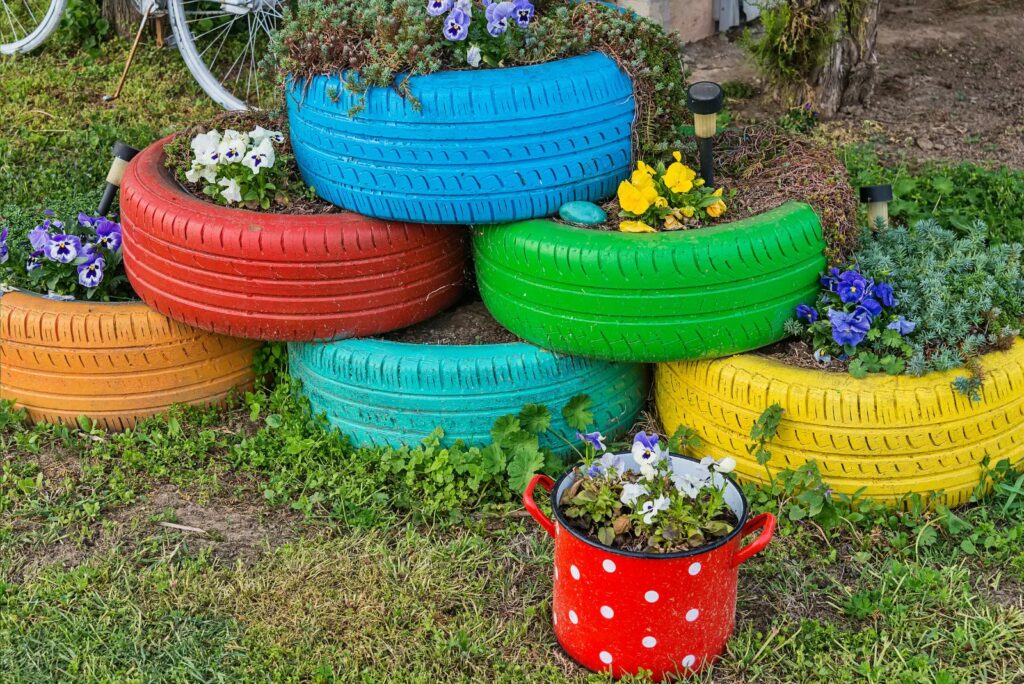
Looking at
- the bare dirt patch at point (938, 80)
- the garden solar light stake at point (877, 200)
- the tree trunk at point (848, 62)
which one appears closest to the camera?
the garden solar light stake at point (877, 200)

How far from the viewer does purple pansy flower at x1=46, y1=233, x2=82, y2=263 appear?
4281 millimetres

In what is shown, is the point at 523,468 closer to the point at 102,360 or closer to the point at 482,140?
the point at 482,140

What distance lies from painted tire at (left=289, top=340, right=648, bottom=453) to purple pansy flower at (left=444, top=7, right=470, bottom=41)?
3.35 feet

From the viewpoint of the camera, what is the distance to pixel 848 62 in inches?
228

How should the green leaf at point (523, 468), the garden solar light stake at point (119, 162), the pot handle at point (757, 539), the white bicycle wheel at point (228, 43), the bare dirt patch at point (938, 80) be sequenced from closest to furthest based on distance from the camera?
the pot handle at point (757, 539)
the green leaf at point (523, 468)
the garden solar light stake at point (119, 162)
the bare dirt patch at point (938, 80)
the white bicycle wheel at point (228, 43)

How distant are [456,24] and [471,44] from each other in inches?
4.2

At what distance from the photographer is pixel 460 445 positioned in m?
3.78

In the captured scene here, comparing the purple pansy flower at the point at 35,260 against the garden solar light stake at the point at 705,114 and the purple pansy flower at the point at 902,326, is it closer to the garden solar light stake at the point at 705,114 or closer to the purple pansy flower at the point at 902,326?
the garden solar light stake at the point at 705,114

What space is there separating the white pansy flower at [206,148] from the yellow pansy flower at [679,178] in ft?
5.27

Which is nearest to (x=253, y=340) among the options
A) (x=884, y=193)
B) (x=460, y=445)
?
(x=460, y=445)

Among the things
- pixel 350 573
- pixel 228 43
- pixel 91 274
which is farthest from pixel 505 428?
pixel 228 43

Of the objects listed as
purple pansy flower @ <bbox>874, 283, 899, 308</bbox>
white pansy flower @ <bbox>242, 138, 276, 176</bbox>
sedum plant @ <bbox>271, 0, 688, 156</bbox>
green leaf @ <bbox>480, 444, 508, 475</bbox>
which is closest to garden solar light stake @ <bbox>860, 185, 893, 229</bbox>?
purple pansy flower @ <bbox>874, 283, 899, 308</bbox>

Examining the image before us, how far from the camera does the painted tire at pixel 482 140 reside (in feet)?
11.5

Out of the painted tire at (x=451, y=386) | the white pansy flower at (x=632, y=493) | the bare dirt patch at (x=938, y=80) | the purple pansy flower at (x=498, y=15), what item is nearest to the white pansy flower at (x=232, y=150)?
the painted tire at (x=451, y=386)
